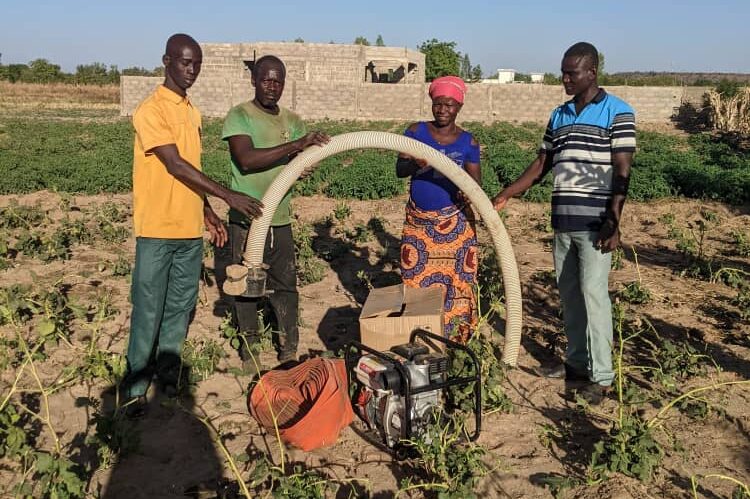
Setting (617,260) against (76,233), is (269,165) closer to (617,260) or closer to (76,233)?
(617,260)

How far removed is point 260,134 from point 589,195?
71.6 inches

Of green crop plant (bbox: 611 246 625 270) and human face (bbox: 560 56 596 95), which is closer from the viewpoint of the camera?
human face (bbox: 560 56 596 95)

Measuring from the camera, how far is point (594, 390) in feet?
12.1

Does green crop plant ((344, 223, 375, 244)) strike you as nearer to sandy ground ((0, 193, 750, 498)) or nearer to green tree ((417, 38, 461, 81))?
sandy ground ((0, 193, 750, 498))

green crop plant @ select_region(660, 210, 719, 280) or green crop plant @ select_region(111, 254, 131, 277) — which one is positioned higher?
green crop plant @ select_region(660, 210, 719, 280)

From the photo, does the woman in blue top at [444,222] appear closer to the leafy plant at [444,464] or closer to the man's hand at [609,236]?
the man's hand at [609,236]

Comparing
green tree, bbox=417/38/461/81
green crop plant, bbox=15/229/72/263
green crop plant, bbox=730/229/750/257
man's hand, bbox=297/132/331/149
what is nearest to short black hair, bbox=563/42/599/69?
man's hand, bbox=297/132/331/149

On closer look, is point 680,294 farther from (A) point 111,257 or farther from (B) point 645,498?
(A) point 111,257

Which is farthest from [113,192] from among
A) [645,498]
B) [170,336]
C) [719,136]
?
[719,136]

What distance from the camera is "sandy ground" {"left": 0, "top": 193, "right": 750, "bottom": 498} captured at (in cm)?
299

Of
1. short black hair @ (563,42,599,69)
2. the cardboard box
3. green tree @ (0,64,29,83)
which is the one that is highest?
green tree @ (0,64,29,83)

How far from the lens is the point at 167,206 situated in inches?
131

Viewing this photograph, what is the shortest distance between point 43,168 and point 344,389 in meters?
9.35

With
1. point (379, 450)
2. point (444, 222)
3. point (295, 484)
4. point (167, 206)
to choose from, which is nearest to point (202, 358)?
point (167, 206)
